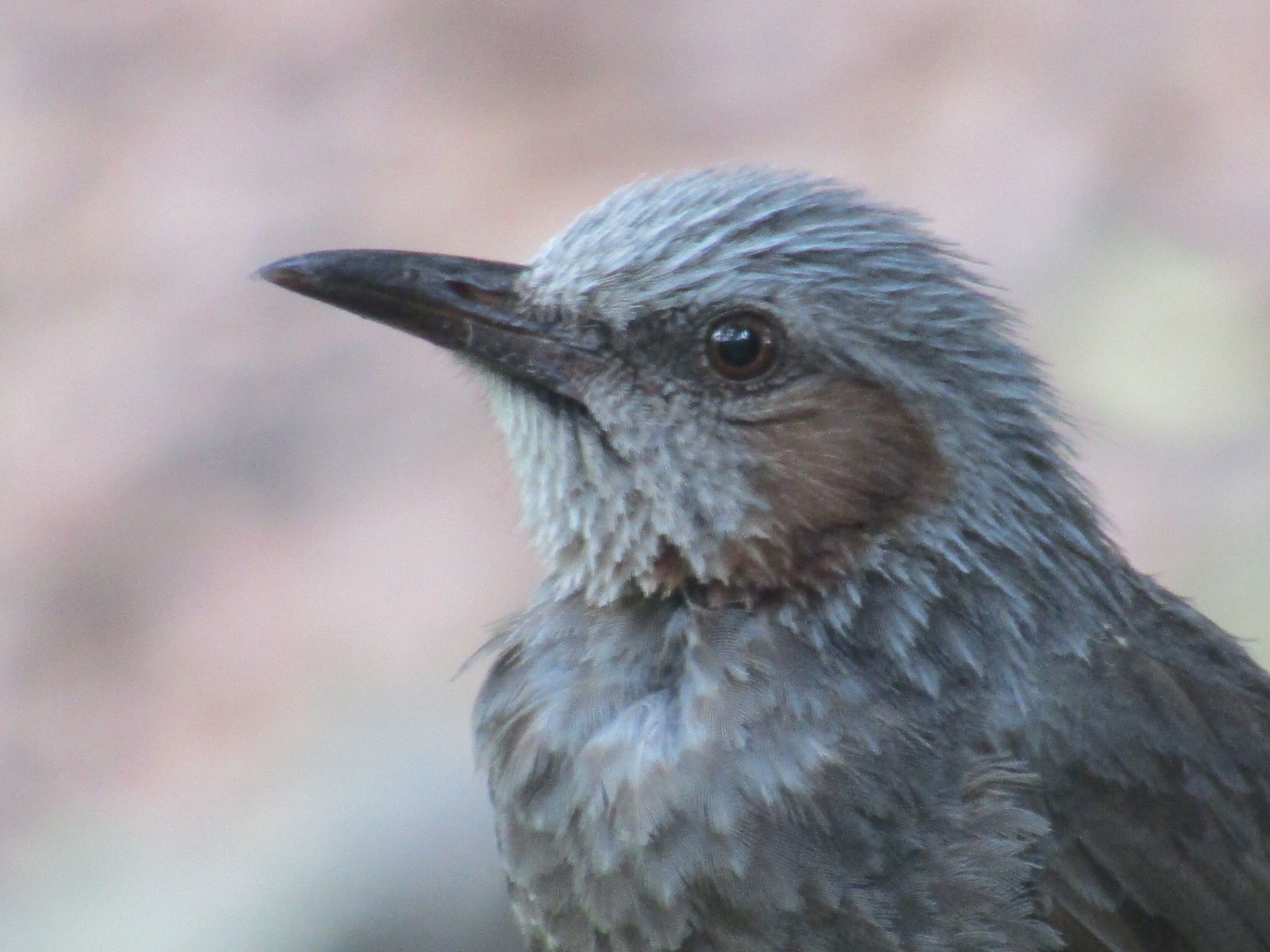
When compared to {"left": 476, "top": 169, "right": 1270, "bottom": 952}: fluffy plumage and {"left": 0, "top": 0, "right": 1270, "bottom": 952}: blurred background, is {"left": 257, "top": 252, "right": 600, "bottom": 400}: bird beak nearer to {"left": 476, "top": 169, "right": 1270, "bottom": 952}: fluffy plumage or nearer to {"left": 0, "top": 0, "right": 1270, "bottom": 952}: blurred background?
{"left": 476, "top": 169, "right": 1270, "bottom": 952}: fluffy plumage

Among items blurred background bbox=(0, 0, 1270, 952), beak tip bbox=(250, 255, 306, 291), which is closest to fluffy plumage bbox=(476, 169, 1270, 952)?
beak tip bbox=(250, 255, 306, 291)

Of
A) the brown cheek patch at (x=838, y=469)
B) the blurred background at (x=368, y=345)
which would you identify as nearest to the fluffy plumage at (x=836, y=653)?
the brown cheek patch at (x=838, y=469)

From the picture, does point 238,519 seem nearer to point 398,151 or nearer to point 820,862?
point 398,151

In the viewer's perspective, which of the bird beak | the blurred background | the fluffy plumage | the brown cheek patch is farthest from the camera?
the blurred background

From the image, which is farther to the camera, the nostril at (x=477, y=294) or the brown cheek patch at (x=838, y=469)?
the nostril at (x=477, y=294)

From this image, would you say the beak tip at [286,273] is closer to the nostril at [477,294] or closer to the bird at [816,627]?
the bird at [816,627]

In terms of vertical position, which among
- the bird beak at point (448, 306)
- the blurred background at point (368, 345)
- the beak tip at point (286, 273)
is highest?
the blurred background at point (368, 345)

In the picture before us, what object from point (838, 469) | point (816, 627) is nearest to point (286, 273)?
point (838, 469)
